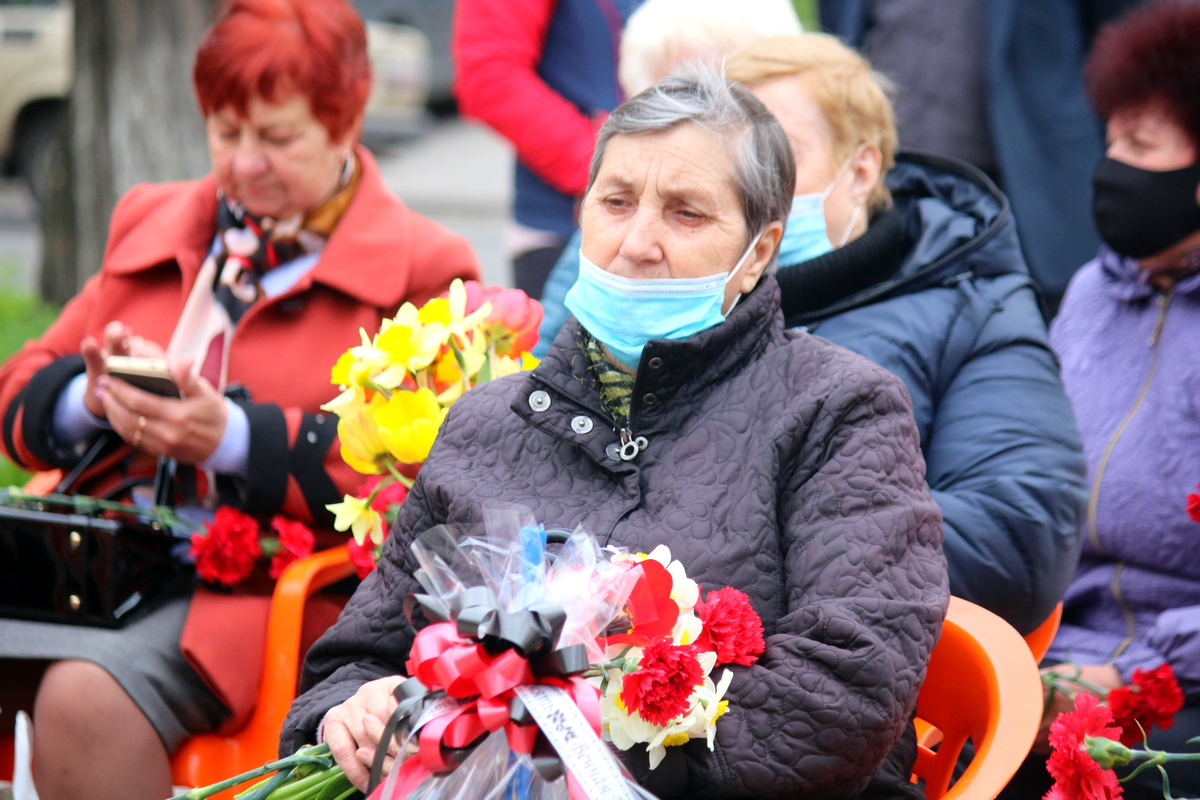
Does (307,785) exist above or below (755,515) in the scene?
below

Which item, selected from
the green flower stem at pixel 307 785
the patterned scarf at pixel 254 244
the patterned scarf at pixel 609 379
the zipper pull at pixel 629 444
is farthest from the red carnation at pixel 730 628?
the patterned scarf at pixel 254 244

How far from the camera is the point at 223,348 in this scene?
316 cm

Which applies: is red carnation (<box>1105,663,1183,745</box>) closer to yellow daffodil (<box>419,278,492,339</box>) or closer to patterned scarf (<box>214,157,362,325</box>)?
yellow daffodil (<box>419,278,492,339</box>)

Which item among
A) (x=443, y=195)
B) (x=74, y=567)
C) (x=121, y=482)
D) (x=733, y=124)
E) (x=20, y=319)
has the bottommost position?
(x=443, y=195)

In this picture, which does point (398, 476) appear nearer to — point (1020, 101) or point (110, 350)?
point (110, 350)

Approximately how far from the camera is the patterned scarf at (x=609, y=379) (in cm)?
223

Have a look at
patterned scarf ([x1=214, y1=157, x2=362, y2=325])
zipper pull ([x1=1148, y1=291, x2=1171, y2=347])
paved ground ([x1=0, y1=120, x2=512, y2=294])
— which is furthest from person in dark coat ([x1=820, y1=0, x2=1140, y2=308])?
paved ground ([x1=0, y1=120, x2=512, y2=294])

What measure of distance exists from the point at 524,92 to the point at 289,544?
193cm

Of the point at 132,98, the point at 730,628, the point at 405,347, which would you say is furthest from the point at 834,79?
the point at 132,98

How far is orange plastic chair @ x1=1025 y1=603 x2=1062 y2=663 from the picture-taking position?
8.57ft

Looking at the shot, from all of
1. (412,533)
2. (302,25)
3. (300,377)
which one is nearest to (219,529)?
(300,377)

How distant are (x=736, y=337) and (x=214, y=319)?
1566 mm

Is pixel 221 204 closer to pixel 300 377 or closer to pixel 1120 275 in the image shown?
pixel 300 377

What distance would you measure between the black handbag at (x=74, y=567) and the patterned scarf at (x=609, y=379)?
3.73 ft
